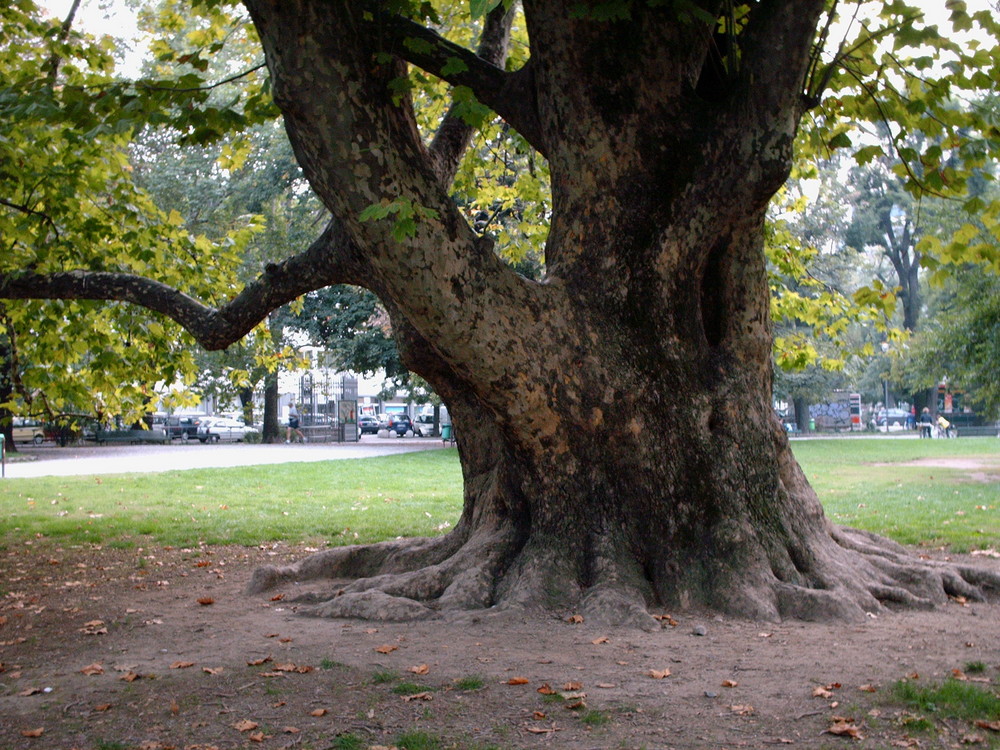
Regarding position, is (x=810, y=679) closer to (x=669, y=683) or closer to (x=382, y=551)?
(x=669, y=683)

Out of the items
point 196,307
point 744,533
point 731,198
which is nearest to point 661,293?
point 731,198

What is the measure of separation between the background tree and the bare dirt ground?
1.69ft

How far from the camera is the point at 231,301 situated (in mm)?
8453

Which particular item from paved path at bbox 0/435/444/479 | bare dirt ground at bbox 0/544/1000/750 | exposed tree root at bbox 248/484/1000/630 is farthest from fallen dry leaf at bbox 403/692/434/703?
paved path at bbox 0/435/444/479

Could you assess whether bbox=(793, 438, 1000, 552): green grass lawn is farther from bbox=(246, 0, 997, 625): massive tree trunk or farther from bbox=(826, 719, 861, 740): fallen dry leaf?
bbox=(826, 719, 861, 740): fallen dry leaf

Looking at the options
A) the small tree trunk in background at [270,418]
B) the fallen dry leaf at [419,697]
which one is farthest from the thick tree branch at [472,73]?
the small tree trunk in background at [270,418]

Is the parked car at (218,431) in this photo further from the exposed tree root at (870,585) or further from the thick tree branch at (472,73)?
the exposed tree root at (870,585)

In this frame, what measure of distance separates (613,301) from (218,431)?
4309cm

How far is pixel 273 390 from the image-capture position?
42875mm

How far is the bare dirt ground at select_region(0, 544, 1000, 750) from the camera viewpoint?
13.6 feet

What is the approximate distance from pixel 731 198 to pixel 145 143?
34458mm

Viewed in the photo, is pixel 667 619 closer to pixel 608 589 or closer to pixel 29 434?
pixel 608 589

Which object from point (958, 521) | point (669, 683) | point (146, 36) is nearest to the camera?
point (669, 683)

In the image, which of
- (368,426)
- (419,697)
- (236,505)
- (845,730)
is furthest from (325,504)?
(368,426)
